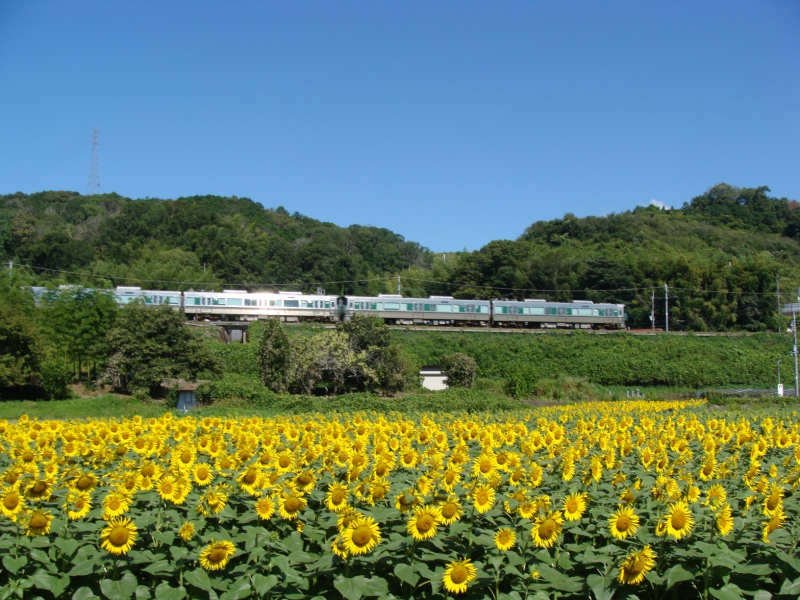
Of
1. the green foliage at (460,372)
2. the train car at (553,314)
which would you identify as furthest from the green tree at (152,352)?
the train car at (553,314)

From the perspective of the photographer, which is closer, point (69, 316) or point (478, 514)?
point (478, 514)

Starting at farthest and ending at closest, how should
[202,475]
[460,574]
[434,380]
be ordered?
[434,380] < [202,475] < [460,574]

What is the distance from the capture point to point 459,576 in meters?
3.69

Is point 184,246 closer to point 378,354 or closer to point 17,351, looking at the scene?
point 378,354

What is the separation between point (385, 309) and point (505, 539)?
154 feet

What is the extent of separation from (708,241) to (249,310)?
231 feet

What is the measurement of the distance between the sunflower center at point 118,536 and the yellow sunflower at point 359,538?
3.94ft

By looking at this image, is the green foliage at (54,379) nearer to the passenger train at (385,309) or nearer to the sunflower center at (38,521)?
the passenger train at (385,309)

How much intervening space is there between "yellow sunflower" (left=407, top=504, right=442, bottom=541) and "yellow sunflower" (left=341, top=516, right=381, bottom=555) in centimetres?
21

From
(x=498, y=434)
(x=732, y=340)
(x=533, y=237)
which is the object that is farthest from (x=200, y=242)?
(x=498, y=434)

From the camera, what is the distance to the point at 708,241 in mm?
96125

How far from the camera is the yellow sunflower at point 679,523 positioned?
4.01 m

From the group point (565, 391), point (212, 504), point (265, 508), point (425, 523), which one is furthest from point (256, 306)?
point (425, 523)

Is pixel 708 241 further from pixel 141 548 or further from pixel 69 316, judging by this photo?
pixel 141 548
